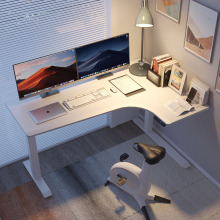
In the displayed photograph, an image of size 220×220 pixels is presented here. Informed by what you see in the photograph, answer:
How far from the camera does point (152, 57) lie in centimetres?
447

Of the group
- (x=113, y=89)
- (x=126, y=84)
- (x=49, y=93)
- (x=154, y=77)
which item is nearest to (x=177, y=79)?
(x=154, y=77)

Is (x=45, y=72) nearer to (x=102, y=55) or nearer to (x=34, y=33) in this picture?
(x=34, y=33)

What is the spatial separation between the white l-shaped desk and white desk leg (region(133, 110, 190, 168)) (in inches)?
0.5

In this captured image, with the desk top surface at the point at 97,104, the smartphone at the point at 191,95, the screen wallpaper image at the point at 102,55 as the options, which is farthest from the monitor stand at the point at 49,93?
the smartphone at the point at 191,95

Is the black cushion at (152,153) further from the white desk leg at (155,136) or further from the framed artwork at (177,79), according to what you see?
the white desk leg at (155,136)

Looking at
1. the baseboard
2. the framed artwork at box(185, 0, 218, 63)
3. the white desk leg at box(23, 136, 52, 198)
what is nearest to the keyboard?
the white desk leg at box(23, 136, 52, 198)

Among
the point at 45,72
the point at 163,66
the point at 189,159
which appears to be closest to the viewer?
the point at 45,72

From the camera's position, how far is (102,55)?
402cm

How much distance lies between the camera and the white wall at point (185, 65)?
148 inches

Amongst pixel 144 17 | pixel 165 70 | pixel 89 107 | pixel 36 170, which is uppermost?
pixel 144 17

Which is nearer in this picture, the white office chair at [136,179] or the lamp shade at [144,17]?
the white office chair at [136,179]

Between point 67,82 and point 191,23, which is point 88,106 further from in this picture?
point 191,23

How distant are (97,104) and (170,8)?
1.18 m

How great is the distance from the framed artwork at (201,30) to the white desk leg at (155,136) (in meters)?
1.13
